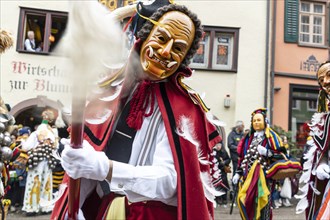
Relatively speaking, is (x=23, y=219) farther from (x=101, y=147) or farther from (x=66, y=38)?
(x=66, y=38)

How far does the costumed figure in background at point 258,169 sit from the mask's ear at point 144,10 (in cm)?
481

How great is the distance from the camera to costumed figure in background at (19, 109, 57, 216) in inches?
333

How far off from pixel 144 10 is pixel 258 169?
16.3ft

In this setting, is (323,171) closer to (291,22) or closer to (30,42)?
(30,42)

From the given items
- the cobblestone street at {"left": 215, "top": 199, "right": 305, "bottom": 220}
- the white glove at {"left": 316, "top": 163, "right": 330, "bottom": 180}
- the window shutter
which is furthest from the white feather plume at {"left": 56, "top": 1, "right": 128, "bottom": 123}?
the window shutter

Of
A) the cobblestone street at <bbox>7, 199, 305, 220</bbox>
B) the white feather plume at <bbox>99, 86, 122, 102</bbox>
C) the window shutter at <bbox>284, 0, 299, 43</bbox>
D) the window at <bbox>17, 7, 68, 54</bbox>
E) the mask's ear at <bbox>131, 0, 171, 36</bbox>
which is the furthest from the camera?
the window shutter at <bbox>284, 0, 299, 43</bbox>

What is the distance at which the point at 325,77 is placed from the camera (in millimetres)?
5238

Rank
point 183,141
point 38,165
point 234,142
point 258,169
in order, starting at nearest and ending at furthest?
1. point 183,141
2. point 258,169
3. point 38,165
4. point 234,142

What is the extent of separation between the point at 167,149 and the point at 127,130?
0.24 meters

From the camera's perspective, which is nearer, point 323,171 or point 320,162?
point 323,171

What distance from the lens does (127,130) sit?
2373 mm

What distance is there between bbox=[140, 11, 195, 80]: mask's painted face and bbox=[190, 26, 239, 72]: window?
12295 mm

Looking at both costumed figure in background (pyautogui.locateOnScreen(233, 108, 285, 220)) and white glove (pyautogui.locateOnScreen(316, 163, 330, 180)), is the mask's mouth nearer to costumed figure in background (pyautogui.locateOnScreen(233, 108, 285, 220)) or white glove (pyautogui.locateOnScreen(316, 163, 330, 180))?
white glove (pyautogui.locateOnScreen(316, 163, 330, 180))

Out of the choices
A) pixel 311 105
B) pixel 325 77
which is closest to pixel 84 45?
pixel 325 77
